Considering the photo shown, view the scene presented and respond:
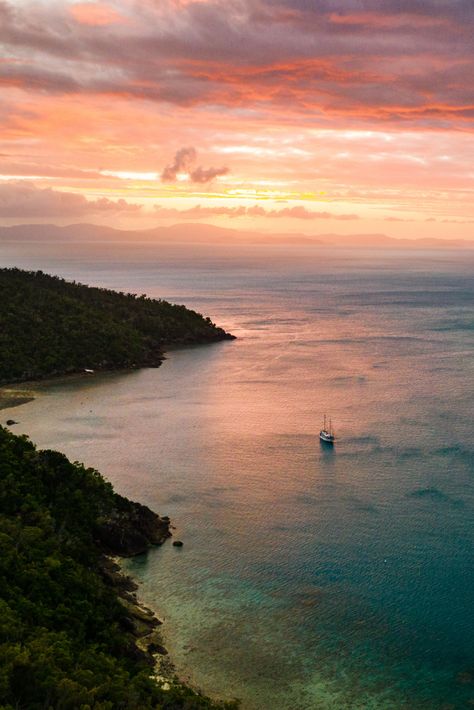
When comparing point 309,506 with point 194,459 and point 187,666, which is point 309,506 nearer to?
point 194,459

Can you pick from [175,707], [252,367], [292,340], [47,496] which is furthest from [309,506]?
[292,340]

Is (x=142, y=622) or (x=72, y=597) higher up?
(x=72, y=597)

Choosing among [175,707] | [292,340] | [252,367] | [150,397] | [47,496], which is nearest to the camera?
[175,707]

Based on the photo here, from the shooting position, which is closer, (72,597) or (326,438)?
(72,597)

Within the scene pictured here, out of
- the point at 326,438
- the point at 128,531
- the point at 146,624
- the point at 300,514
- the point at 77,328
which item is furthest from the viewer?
the point at 77,328

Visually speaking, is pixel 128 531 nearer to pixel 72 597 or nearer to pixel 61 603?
pixel 72 597

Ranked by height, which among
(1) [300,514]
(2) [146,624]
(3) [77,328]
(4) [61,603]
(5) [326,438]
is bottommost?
(2) [146,624]

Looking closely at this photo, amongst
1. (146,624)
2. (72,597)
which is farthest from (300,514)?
(72,597)

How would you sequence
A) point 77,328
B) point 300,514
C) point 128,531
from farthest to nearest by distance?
point 77,328 → point 300,514 → point 128,531
